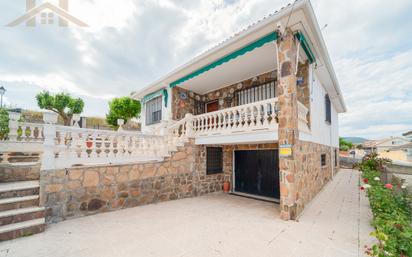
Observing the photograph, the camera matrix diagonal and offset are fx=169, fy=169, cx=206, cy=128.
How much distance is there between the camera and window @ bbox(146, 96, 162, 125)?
9.48m

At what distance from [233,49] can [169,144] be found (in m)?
4.03

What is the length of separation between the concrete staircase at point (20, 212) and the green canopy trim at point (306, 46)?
7659 millimetres

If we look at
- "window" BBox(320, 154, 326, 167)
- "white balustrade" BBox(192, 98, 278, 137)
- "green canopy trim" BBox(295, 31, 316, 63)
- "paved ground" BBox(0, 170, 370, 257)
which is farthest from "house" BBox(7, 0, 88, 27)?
"window" BBox(320, 154, 326, 167)

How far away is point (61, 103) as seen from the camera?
15.8 m

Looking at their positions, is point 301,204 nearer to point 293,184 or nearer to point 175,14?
point 293,184

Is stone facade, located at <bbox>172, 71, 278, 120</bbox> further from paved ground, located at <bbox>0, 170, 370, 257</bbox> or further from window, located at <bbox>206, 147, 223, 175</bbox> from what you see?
paved ground, located at <bbox>0, 170, 370, 257</bbox>

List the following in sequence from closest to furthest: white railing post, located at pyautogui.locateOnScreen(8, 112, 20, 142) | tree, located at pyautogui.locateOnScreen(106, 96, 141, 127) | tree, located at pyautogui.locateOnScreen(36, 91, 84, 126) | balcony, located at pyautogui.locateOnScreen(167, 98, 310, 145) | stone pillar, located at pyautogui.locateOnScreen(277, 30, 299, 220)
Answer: stone pillar, located at pyautogui.locateOnScreen(277, 30, 299, 220)
balcony, located at pyautogui.locateOnScreen(167, 98, 310, 145)
white railing post, located at pyautogui.locateOnScreen(8, 112, 20, 142)
tree, located at pyautogui.locateOnScreen(36, 91, 84, 126)
tree, located at pyautogui.locateOnScreen(106, 96, 141, 127)

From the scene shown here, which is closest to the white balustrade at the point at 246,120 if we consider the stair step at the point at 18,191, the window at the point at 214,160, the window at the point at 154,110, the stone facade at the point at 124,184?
the stone facade at the point at 124,184

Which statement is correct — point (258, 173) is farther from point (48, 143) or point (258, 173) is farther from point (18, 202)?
point (18, 202)

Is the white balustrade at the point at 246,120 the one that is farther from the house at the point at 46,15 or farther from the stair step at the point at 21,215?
the house at the point at 46,15

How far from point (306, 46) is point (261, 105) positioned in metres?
2.30

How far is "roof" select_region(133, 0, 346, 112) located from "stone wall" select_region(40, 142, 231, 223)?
3.17 metres

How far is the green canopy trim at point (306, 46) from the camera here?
15.5 ft

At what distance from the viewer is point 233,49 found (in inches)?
212
